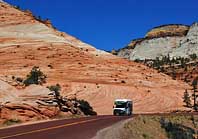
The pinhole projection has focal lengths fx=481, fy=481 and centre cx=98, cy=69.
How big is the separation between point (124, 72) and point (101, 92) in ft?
43.3

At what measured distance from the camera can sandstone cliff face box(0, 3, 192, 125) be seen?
223ft

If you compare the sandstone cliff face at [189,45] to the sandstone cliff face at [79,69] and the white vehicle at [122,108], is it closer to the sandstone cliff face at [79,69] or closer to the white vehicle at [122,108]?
the sandstone cliff face at [79,69]

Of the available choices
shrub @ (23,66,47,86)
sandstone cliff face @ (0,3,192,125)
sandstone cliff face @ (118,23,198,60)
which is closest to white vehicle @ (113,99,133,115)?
sandstone cliff face @ (0,3,192,125)

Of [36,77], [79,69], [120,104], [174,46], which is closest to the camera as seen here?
[120,104]

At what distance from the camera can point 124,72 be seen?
264 feet

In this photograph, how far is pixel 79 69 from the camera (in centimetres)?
7938

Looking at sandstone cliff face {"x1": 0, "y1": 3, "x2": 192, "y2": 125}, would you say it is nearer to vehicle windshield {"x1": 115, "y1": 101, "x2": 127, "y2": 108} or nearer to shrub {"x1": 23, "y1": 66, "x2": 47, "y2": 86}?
shrub {"x1": 23, "y1": 66, "x2": 47, "y2": 86}

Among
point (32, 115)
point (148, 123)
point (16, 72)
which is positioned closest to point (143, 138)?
point (148, 123)

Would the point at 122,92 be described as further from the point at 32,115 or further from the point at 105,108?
the point at 32,115

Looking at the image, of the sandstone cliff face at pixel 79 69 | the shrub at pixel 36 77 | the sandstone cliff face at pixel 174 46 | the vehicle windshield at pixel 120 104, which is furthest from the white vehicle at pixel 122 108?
the sandstone cliff face at pixel 174 46

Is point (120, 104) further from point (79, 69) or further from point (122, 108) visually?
point (79, 69)

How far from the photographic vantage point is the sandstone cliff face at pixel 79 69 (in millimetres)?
68000

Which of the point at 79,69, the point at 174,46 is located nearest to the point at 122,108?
the point at 79,69

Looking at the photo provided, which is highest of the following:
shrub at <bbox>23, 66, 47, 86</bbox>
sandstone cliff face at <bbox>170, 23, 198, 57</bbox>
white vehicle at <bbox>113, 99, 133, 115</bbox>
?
sandstone cliff face at <bbox>170, 23, 198, 57</bbox>
